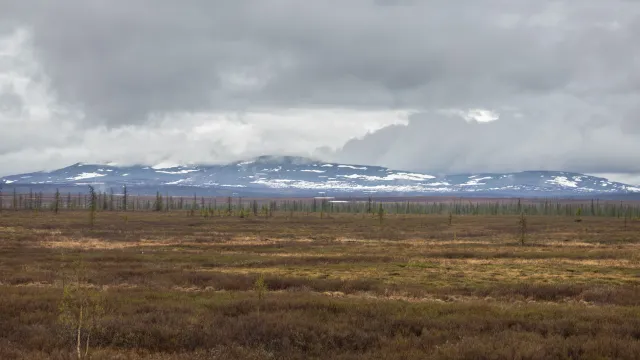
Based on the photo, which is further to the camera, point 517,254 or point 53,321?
point 517,254

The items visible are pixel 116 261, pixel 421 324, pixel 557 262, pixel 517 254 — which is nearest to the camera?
pixel 421 324

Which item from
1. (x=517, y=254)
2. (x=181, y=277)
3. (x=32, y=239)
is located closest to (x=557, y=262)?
(x=517, y=254)

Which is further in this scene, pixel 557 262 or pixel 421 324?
pixel 557 262

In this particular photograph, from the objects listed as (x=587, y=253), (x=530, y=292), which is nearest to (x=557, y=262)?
(x=587, y=253)

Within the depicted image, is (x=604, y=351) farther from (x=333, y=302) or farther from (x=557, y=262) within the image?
(x=557, y=262)

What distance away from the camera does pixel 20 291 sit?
28531mm

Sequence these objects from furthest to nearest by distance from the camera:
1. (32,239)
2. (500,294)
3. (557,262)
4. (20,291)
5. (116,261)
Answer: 1. (32,239)
2. (557,262)
3. (116,261)
4. (500,294)
5. (20,291)

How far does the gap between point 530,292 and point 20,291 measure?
87.9ft

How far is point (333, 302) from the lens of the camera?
25109mm

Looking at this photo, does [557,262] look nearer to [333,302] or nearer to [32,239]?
[333,302]

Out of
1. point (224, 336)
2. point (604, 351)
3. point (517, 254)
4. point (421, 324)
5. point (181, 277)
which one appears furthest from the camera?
point (517, 254)

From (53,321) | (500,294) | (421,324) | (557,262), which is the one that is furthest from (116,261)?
(557,262)

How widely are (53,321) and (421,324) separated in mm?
13504

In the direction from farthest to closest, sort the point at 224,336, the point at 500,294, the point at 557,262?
the point at 557,262, the point at 500,294, the point at 224,336
